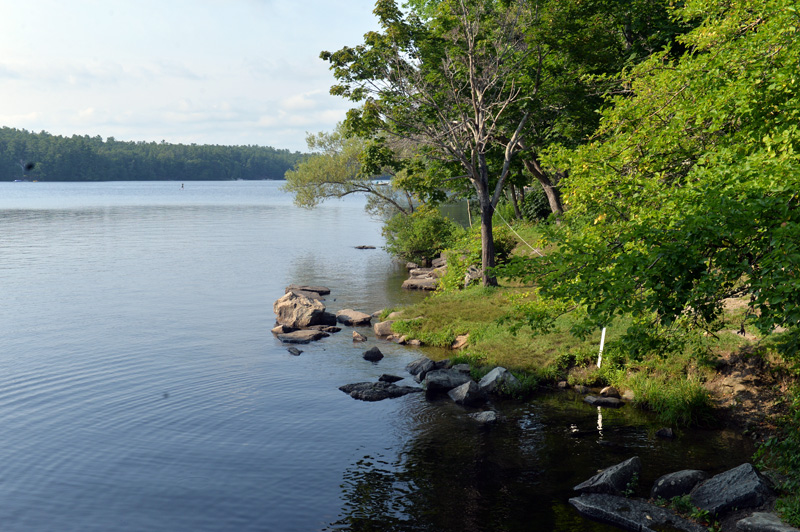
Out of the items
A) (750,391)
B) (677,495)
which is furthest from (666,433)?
(677,495)

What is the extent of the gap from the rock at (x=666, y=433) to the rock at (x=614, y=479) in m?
2.77

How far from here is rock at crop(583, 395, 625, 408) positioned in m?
17.8

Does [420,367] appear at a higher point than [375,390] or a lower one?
higher

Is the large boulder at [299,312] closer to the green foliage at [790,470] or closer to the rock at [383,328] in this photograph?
the rock at [383,328]

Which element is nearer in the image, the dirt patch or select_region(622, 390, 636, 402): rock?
the dirt patch

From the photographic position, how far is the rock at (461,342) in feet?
78.0

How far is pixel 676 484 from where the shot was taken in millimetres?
12289

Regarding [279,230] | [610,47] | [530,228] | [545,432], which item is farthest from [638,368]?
[279,230]

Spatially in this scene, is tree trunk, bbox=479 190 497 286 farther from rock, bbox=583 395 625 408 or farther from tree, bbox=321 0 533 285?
rock, bbox=583 395 625 408

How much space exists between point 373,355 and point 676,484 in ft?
41.0

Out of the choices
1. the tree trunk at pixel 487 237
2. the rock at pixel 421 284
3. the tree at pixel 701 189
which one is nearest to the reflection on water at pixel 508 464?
the tree at pixel 701 189

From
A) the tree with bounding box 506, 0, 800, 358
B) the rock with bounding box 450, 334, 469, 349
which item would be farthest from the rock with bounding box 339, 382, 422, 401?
the tree with bounding box 506, 0, 800, 358

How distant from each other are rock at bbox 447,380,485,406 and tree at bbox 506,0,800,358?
5680mm

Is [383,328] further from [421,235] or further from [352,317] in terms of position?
[421,235]
